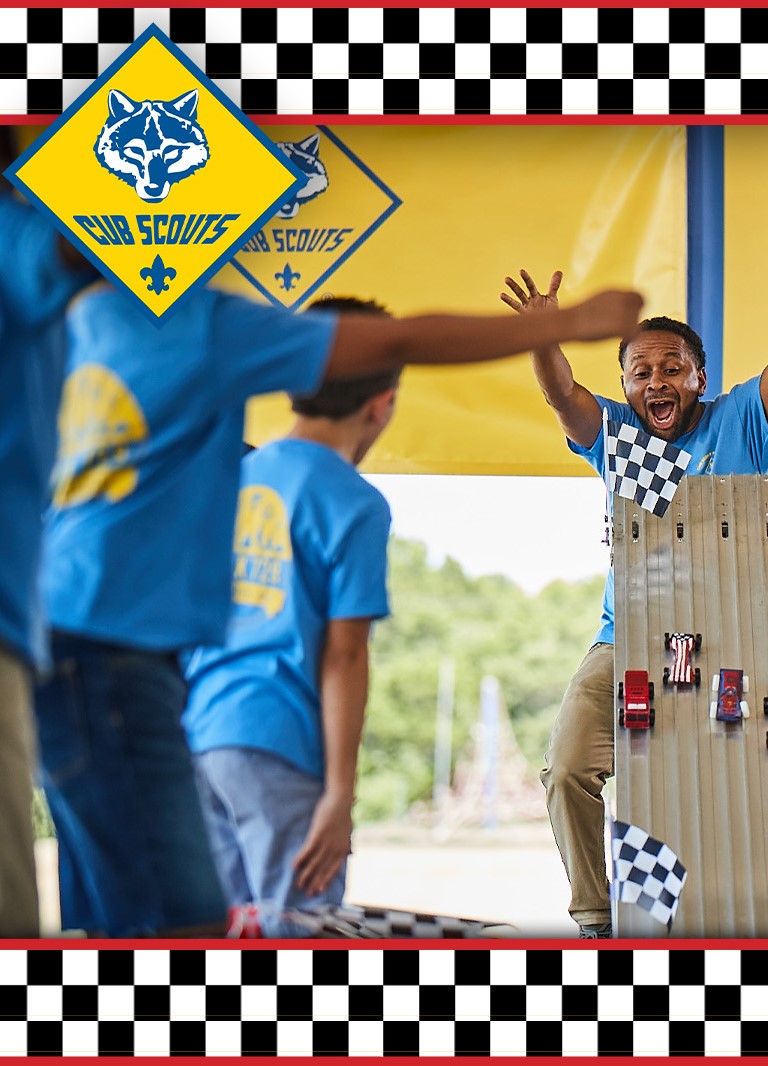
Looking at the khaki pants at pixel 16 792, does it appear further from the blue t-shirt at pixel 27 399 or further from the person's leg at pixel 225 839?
the person's leg at pixel 225 839

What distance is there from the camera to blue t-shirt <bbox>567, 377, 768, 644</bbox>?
3.07 m

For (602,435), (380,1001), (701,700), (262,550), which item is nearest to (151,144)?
(262,550)

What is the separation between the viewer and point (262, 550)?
109 inches

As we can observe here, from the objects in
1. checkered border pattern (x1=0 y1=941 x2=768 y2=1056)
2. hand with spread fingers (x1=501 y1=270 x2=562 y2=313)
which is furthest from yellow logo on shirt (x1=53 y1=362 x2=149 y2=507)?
hand with spread fingers (x1=501 y1=270 x2=562 y2=313)

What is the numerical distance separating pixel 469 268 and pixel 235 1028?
5.89ft

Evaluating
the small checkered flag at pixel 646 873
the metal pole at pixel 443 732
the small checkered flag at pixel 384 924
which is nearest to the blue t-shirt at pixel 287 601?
the small checkered flag at pixel 384 924

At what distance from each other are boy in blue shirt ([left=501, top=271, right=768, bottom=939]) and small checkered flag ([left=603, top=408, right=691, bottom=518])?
11 centimetres

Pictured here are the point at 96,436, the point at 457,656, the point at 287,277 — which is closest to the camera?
the point at 96,436

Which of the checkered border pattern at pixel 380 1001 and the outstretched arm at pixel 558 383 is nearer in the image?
the checkered border pattern at pixel 380 1001

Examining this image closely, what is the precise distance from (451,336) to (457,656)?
11353 millimetres

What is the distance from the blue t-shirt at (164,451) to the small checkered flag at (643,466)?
0.81 m

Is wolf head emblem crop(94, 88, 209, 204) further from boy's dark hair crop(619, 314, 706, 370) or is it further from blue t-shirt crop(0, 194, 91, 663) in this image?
boy's dark hair crop(619, 314, 706, 370)

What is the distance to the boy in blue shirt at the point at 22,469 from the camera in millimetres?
2152

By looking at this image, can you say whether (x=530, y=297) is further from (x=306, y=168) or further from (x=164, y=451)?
(x=164, y=451)
